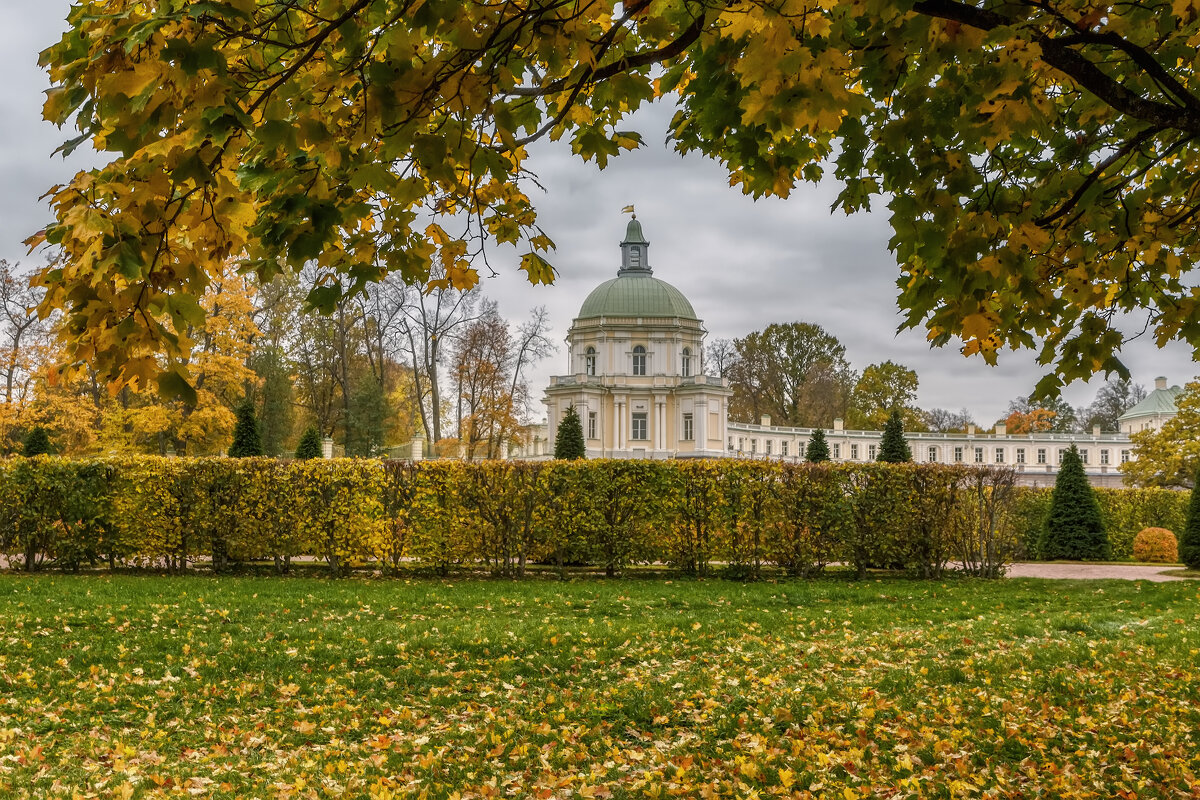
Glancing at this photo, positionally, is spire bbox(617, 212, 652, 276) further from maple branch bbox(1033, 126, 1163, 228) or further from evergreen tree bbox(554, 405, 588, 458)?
maple branch bbox(1033, 126, 1163, 228)

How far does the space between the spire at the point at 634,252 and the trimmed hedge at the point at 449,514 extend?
50.9m

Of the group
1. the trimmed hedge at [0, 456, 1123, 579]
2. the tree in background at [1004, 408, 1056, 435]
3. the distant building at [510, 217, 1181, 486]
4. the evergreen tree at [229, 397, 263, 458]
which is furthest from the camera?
the tree in background at [1004, 408, 1056, 435]

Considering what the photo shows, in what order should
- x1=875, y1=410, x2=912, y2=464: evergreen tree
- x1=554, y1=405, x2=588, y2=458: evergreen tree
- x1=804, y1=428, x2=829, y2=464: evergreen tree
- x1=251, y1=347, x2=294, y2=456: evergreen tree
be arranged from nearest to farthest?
x1=554, y1=405, x2=588, y2=458: evergreen tree → x1=875, y1=410, x2=912, y2=464: evergreen tree → x1=804, y1=428, x2=829, y2=464: evergreen tree → x1=251, y1=347, x2=294, y2=456: evergreen tree

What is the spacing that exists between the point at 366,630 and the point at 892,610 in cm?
651

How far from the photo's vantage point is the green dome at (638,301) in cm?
5984

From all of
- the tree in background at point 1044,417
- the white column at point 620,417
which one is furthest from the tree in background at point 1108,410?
the white column at point 620,417

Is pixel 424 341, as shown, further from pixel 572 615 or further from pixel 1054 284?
pixel 1054 284

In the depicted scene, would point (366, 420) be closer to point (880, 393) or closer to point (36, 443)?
point (36, 443)

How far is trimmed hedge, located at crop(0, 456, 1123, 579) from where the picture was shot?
584 inches

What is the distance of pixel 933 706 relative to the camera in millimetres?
5602

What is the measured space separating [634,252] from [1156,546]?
47.0 metres

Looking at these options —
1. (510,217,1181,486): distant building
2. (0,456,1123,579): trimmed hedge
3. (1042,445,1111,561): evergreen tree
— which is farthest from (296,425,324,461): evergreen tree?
(510,217,1181,486): distant building

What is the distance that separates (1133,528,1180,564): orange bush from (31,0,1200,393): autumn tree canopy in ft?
71.5

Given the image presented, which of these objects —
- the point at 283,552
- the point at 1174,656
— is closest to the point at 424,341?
the point at 283,552
